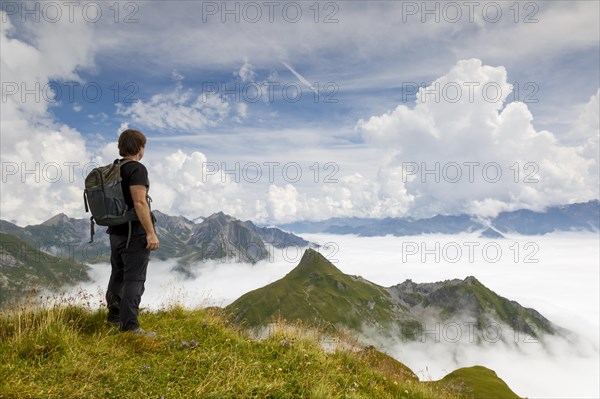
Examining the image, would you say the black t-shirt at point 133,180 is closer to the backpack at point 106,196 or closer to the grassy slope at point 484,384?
the backpack at point 106,196

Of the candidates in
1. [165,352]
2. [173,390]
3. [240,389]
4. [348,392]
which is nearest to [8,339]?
[165,352]

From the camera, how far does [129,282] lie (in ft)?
27.1

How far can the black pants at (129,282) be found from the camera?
27.0ft

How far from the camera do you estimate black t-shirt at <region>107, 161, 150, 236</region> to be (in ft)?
26.3

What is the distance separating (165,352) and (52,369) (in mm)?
2089

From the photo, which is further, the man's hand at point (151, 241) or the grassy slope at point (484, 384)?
the grassy slope at point (484, 384)

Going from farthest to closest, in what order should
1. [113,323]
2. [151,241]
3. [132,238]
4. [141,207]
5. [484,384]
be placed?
[484,384], [113,323], [132,238], [151,241], [141,207]

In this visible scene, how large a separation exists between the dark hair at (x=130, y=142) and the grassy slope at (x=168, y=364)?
13.3ft

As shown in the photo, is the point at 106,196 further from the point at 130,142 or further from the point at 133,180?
the point at 130,142

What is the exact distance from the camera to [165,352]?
7.79m

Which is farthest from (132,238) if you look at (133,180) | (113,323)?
(113,323)

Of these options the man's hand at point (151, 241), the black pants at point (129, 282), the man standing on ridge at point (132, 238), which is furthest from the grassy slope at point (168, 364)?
the man's hand at point (151, 241)

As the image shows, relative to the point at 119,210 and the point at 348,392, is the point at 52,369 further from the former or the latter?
the point at 348,392

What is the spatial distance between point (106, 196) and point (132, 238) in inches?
44.8
